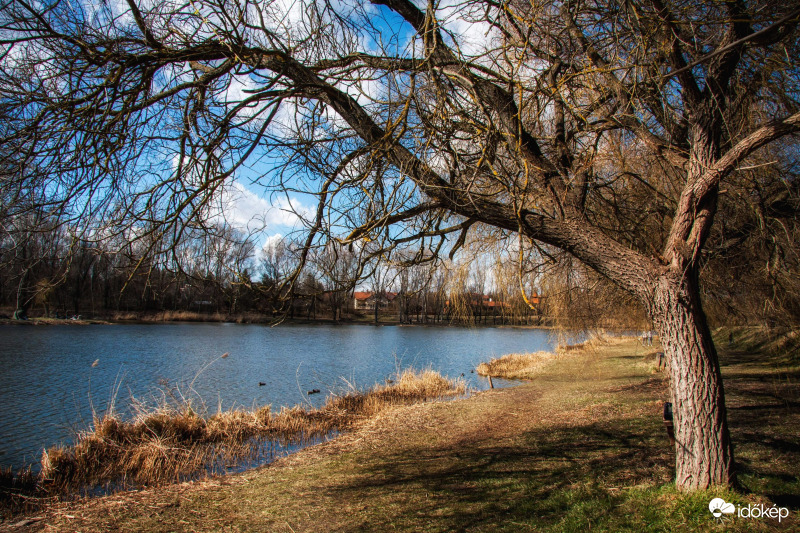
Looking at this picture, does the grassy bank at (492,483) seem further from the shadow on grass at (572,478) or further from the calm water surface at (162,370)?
the calm water surface at (162,370)

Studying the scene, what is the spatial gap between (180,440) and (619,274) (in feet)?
23.3

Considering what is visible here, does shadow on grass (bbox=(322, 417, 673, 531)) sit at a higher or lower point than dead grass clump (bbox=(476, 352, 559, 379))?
higher

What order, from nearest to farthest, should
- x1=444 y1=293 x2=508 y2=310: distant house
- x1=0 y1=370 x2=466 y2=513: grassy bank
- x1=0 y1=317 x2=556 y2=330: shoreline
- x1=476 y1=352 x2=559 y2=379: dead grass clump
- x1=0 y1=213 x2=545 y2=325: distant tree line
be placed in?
x1=0 y1=213 x2=545 y2=325: distant tree line
x1=0 y1=370 x2=466 y2=513: grassy bank
x1=444 y1=293 x2=508 y2=310: distant house
x1=476 y1=352 x2=559 y2=379: dead grass clump
x1=0 y1=317 x2=556 y2=330: shoreline

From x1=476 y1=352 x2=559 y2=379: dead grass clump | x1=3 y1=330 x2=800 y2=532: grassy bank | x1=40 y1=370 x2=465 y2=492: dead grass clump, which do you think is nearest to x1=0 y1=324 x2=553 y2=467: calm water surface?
x1=476 y1=352 x2=559 y2=379: dead grass clump

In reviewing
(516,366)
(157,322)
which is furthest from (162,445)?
(157,322)

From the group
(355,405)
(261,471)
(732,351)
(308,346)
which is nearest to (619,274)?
(261,471)

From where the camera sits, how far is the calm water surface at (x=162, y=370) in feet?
32.3

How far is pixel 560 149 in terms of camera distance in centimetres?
496

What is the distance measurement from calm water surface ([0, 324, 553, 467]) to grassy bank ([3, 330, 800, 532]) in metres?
3.54

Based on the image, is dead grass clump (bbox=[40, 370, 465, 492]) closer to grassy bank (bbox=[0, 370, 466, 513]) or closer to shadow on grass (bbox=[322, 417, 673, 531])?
grassy bank (bbox=[0, 370, 466, 513])

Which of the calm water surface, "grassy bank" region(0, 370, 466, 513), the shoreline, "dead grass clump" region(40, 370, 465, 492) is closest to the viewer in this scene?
"grassy bank" region(0, 370, 466, 513)

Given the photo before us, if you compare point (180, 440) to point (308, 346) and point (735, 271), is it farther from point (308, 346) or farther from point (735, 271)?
point (308, 346)

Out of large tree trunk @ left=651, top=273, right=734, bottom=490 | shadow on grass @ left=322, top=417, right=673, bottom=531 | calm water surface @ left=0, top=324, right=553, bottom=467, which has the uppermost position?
large tree trunk @ left=651, top=273, right=734, bottom=490

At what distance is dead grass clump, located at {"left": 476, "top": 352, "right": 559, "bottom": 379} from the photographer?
52.8 feet
